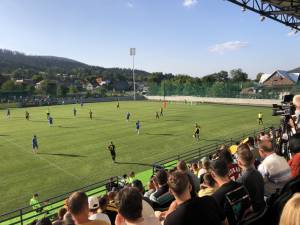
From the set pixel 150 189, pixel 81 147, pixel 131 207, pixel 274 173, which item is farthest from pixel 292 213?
pixel 81 147

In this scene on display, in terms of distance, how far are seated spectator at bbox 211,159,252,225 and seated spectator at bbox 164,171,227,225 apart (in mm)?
323

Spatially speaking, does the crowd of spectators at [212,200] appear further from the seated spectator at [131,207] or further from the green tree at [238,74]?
the green tree at [238,74]

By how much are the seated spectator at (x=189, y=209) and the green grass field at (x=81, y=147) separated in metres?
13.3

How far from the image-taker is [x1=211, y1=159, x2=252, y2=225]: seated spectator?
4105 mm

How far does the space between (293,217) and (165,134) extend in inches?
1128

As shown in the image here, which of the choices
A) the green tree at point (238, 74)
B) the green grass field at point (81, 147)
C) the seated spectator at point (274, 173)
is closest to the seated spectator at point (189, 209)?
the seated spectator at point (274, 173)

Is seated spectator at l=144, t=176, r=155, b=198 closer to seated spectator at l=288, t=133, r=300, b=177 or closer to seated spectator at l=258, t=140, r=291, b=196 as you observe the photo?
seated spectator at l=258, t=140, r=291, b=196

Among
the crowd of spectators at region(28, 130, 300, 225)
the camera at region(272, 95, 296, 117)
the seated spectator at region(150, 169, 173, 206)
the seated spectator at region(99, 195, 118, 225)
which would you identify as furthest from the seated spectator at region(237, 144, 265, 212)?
the camera at region(272, 95, 296, 117)

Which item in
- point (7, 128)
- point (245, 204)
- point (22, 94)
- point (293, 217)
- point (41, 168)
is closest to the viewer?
point (293, 217)

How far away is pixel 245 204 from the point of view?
429cm

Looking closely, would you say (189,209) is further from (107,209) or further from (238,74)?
(238,74)

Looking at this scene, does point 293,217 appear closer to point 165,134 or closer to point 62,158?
point 62,158

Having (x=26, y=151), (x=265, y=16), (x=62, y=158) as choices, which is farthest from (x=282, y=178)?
(x=26, y=151)

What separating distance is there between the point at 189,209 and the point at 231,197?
990mm
